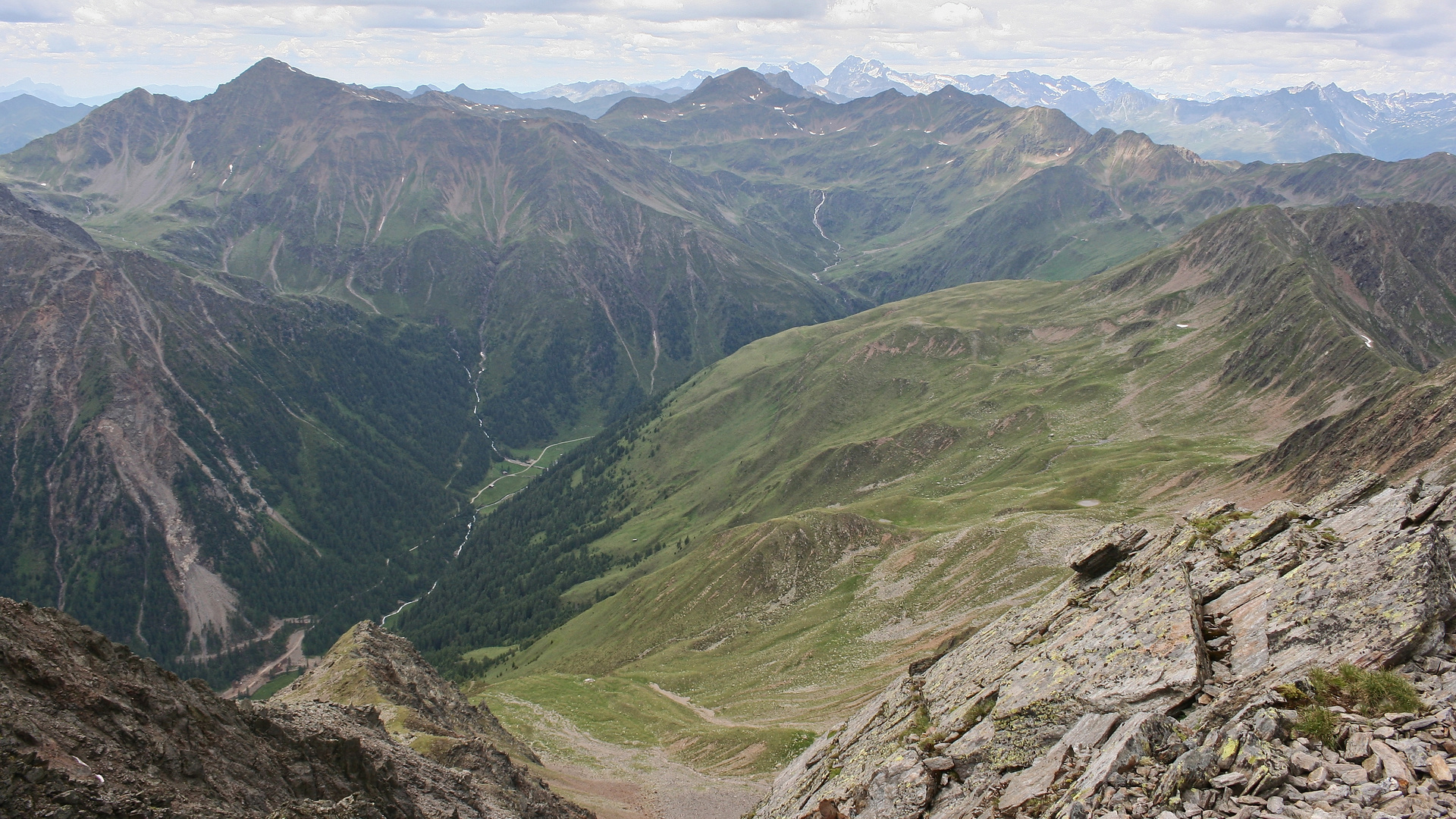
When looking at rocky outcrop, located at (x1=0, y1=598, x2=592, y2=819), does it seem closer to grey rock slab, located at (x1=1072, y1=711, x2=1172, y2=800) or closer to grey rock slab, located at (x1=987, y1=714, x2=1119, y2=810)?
grey rock slab, located at (x1=987, y1=714, x2=1119, y2=810)

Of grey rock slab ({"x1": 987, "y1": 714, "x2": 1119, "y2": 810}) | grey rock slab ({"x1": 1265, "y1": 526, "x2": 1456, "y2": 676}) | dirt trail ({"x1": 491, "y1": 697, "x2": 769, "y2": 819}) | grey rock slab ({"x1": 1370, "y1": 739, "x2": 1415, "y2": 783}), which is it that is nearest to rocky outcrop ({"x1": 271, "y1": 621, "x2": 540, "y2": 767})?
dirt trail ({"x1": 491, "y1": 697, "x2": 769, "y2": 819})

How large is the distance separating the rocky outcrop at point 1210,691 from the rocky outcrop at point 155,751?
2552 cm

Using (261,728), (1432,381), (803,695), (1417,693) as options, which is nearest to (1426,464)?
(1432,381)

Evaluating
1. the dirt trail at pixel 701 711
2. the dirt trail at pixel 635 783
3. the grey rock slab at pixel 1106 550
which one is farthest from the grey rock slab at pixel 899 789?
the dirt trail at pixel 701 711

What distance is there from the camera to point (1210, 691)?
90.7 feet

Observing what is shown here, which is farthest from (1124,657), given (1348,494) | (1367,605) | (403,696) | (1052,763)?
(403,696)

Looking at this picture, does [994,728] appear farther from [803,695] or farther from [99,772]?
[803,695]

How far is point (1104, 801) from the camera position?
24.3 metres

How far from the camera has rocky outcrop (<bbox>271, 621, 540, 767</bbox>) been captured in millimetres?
67688

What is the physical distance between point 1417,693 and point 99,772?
47.4 m

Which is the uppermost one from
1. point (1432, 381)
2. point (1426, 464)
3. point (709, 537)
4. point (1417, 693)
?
point (1417, 693)

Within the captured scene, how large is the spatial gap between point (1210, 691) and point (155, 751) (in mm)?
45659

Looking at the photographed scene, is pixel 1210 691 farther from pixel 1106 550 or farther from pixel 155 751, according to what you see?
pixel 155 751

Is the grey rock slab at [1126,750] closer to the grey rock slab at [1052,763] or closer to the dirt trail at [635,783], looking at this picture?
the grey rock slab at [1052,763]
